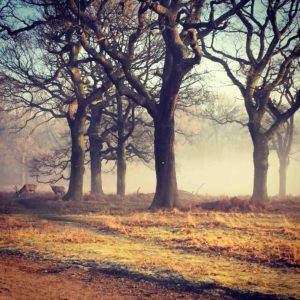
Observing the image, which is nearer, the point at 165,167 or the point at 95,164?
the point at 165,167

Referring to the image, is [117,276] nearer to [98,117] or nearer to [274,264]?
[274,264]

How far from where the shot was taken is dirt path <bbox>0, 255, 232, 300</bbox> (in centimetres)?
591

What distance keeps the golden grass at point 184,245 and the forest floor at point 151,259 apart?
19 mm

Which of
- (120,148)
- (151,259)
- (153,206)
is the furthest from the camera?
(120,148)

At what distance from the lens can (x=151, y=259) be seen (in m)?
7.88

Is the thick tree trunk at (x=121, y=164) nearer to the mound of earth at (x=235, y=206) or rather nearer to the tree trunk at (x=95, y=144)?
the tree trunk at (x=95, y=144)

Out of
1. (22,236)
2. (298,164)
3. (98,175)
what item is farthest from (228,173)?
(22,236)

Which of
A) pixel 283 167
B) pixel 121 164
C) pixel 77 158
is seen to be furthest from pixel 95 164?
pixel 283 167

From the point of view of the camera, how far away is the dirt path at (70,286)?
5910 mm

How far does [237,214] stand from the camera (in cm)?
1508

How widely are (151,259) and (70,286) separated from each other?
2102 mm

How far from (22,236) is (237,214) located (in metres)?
8.77

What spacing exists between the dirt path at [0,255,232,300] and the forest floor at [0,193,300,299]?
0.02 metres

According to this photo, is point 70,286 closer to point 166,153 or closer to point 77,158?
point 166,153
